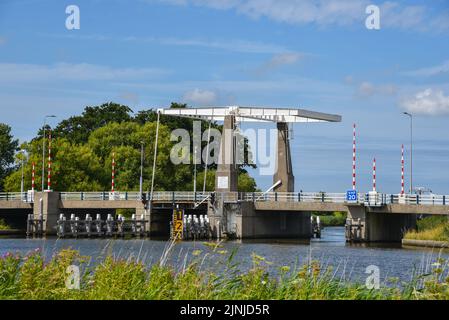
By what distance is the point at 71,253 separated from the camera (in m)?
13.5

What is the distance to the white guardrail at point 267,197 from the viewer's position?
39.4m

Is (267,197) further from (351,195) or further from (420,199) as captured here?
(420,199)

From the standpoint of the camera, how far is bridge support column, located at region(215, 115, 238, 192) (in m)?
43.9

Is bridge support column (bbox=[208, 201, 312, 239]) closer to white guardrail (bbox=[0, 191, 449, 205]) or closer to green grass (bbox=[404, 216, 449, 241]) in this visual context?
white guardrail (bbox=[0, 191, 449, 205])

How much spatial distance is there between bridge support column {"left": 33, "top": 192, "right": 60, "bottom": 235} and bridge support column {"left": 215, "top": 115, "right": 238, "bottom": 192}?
32.3 ft

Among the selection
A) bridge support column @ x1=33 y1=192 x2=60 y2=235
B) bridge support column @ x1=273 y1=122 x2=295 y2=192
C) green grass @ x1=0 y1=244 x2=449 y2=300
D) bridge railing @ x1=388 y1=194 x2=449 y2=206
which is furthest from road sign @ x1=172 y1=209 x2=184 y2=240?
green grass @ x1=0 y1=244 x2=449 y2=300

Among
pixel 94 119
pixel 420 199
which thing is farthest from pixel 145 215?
pixel 94 119

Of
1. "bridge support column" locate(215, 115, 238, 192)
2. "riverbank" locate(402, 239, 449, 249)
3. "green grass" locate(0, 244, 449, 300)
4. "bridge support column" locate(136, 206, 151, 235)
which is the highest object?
"bridge support column" locate(215, 115, 238, 192)

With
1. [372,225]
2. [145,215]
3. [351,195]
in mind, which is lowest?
[372,225]

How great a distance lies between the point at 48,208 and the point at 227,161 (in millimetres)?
11088

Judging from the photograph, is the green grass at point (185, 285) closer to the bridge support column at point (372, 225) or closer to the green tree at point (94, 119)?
the bridge support column at point (372, 225)

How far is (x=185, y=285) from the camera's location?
1229 cm

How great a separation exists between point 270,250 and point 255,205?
10691mm

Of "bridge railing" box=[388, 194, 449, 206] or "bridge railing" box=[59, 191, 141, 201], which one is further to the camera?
"bridge railing" box=[59, 191, 141, 201]
